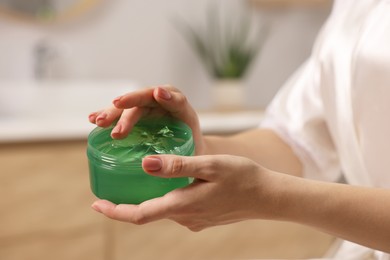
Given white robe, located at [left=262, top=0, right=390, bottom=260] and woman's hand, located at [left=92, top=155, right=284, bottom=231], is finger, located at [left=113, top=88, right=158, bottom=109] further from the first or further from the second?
white robe, located at [left=262, top=0, right=390, bottom=260]

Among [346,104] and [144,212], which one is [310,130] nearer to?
[346,104]

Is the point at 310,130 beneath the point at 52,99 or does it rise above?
above

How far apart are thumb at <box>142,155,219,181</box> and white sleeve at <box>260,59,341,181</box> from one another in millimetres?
394

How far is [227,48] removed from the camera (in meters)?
1.89

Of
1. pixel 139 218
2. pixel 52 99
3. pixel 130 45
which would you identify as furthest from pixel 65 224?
pixel 139 218

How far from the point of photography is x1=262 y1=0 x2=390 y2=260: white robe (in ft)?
2.34

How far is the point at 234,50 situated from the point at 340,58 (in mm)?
1072

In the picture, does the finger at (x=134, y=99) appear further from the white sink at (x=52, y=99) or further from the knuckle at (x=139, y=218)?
the white sink at (x=52, y=99)

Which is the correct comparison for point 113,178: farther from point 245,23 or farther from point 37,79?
point 245,23

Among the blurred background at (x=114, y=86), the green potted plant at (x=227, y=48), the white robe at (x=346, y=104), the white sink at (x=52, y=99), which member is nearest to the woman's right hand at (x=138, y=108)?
the white robe at (x=346, y=104)

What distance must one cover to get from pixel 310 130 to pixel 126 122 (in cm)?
34

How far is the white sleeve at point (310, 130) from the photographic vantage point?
0.86 meters

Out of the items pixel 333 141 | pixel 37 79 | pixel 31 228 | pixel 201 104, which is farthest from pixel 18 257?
pixel 333 141

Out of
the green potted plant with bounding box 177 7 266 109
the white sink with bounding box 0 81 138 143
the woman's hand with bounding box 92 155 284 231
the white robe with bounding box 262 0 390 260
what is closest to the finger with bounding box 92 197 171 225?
the woman's hand with bounding box 92 155 284 231
